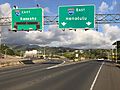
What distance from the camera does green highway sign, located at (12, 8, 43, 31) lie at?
1726 inches

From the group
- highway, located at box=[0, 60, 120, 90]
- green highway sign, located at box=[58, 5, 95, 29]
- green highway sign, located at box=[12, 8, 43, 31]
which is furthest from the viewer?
green highway sign, located at box=[12, 8, 43, 31]

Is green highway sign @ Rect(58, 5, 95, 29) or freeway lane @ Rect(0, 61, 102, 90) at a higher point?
green highway sign @ Rect(58, 5, 95, 29)

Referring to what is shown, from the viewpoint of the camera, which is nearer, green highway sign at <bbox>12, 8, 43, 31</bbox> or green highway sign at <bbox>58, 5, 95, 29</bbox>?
green highway sign at <bbox>58, 5, 95, 29</bbox>

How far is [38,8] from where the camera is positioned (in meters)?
43.9

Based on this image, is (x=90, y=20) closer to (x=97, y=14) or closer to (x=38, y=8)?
(x=97, y=14)

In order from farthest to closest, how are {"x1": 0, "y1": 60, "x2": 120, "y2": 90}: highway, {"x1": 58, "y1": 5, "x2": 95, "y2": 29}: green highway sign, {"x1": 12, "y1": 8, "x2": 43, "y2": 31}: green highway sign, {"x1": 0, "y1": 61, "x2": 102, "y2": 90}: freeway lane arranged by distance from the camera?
{"x1": 12, "y1": 8, "x2": 43, "y2": 31}: green highway sign → {"x1": 58, "y1": 5, "x2": 95, "y2": 29}: green highway sign → {"x1": 0, "y1": 60, "x2": 120, "y2": 90}: highway → {"x1": 0, "y1": 61, "x2": 102, "y2": 90}: freeway lane

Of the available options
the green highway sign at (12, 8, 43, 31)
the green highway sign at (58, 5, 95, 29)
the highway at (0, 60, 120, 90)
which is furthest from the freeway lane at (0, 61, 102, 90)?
the green highway sign at (12, 8, 43, 31)

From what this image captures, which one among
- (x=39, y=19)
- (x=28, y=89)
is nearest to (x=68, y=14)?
(x=39, y=19)

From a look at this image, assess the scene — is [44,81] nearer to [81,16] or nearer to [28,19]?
[81,16]

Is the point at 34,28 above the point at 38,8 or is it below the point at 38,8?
below

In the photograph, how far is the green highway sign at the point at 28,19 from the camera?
43.8 meters

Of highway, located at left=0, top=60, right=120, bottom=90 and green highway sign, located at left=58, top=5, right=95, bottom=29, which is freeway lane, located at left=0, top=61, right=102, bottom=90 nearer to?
highway, located at left=0, top=60, right=120, bottom=90

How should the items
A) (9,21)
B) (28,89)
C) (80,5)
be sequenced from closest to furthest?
(28,89)
(80,5)
(9,21)

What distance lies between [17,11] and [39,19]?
3.32 meters
